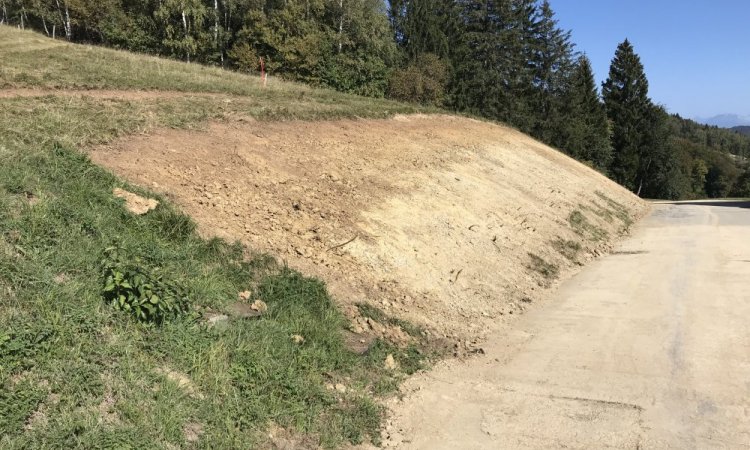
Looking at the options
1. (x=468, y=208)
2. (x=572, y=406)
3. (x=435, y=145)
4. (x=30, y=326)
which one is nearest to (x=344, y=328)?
(x=572, y=406)

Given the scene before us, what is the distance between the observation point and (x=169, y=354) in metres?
4.62

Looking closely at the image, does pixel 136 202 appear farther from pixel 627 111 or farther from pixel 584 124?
pixel 627 111

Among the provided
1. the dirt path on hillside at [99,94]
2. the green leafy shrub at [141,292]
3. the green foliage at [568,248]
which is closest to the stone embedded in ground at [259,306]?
the green leafy shrub at [141,292]

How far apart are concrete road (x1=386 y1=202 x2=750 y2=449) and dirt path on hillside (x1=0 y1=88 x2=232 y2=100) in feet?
30.3

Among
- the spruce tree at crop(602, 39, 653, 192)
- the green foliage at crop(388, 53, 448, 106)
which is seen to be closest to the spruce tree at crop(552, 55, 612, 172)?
the spruce tree at crop(602, 39, 653, 192)

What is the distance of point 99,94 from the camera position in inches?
457

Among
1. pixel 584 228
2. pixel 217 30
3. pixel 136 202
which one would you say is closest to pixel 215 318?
pixel 136 202

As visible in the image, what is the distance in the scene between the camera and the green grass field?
379cm

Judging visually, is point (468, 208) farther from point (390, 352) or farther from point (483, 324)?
point (390, 352)

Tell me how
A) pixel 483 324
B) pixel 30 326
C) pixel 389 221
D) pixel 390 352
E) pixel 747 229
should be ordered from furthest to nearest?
pixel 747 229, pixel 389 221, pixel 483 324, pixel 390 352, pixel 30 326

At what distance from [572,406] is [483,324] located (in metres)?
2.50

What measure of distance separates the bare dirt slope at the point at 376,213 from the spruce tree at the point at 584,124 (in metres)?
40.2

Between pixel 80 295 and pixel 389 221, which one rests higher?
pixel 80 295

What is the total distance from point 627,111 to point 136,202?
211 feet
